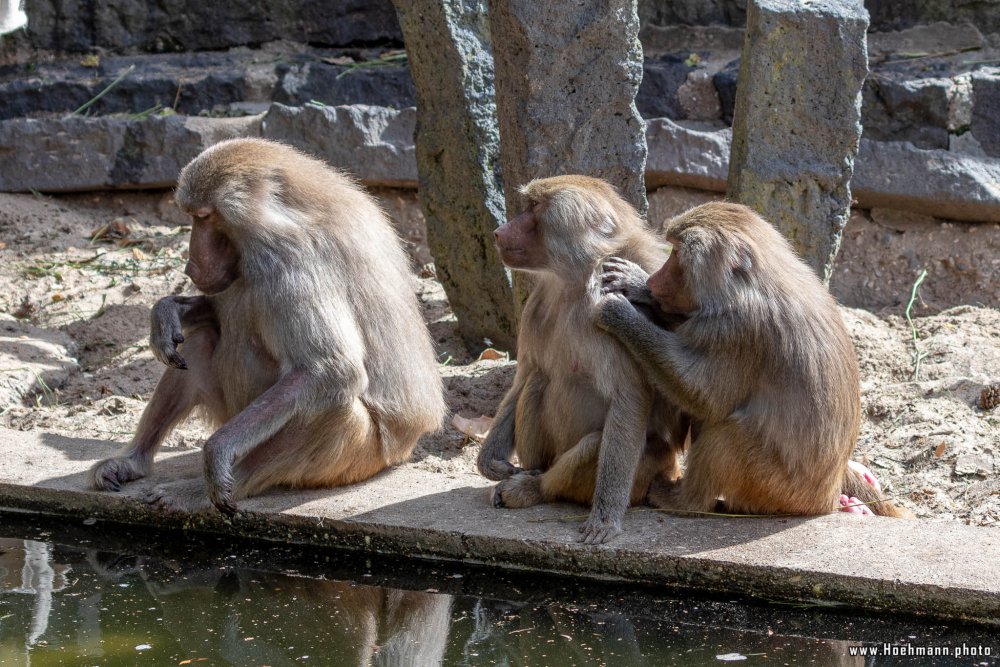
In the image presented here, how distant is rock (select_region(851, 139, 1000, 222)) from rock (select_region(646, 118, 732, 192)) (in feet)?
2.80

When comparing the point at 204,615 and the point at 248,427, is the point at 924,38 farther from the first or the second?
the point at 204,615

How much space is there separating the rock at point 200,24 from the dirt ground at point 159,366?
1.30 m

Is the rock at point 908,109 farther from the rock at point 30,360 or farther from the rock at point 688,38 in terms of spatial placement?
the rock at point 30,360

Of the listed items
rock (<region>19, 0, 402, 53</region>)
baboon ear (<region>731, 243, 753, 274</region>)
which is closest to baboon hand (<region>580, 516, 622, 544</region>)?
baboon ear (<region>731, 243, 753, 274</region>)

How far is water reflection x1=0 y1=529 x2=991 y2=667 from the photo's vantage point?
3.95 metres

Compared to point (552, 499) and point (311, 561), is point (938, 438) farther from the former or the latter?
point (311, 561)

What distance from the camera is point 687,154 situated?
26.3ft

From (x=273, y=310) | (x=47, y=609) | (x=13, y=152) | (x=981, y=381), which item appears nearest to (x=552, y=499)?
(x=273, y=310)

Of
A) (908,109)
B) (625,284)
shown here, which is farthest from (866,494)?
(908,109)

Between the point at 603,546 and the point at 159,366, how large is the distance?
3.71m

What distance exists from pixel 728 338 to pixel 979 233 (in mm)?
4027

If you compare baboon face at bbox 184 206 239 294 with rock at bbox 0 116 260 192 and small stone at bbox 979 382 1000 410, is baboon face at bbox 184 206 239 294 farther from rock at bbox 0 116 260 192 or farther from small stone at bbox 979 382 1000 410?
rock at bbox 0 116 260 192

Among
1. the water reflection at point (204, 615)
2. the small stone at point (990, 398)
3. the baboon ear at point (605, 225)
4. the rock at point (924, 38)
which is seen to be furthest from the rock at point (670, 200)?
the water reflection at point (204, 615)

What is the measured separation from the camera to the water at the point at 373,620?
12.9 feet
